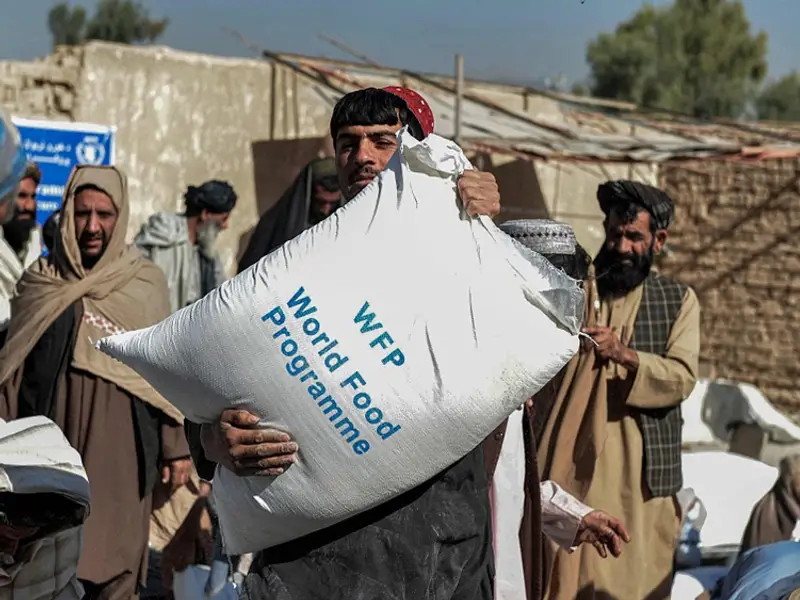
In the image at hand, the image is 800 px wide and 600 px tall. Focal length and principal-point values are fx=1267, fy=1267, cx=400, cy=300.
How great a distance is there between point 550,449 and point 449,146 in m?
1.94

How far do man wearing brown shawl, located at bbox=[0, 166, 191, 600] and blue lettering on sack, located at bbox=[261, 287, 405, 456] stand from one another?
2.38m

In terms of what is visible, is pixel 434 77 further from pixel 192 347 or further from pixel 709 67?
pixel 709 67

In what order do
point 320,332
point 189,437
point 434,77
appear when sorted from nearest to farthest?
1. point 320,332
2. point 189,437
3. point 434,77

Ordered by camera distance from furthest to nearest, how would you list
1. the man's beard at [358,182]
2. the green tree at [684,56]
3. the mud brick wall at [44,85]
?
the green tree at [684,56], the mud brick wall at [44,85], the man's beard at [358,182]

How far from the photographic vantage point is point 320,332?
208 cm

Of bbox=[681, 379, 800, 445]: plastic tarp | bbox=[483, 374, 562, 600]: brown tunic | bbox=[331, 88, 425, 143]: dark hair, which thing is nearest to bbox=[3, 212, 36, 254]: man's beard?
bbox=[483, 374, 562, 600]: brown tunic

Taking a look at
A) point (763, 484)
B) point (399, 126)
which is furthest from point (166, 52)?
point (399, 126)

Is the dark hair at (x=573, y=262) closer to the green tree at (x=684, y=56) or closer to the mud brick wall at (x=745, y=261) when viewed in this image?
the mud brick wall at (x=745, y=261)

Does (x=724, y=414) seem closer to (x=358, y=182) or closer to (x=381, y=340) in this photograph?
(x=358, y=182)

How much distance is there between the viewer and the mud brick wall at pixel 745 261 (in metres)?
11.6

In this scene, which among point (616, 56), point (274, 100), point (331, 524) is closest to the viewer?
point (331, 524)

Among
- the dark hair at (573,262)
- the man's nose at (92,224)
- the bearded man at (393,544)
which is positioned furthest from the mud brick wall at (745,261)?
the bearded man at (393,544)

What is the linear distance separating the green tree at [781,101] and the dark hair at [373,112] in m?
53.0

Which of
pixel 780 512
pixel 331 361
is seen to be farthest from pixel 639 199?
pixel 331 361
